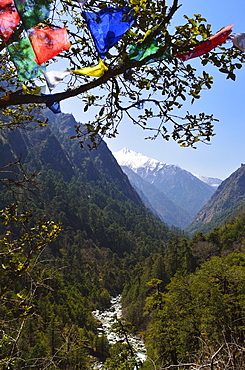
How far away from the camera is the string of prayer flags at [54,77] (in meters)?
2.38

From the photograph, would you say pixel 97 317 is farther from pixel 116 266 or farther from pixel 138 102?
pixel 138 102

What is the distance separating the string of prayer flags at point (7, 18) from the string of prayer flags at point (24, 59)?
0.10 metres

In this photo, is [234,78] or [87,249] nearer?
[234,78]

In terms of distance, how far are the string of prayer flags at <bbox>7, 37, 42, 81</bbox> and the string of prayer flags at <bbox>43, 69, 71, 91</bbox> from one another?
9 centimetres

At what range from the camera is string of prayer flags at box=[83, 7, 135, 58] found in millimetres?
2201

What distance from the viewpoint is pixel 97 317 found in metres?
50.3

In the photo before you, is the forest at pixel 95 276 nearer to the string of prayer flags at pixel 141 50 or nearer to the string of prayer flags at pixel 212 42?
the string of prayer flags at pixel 141 50

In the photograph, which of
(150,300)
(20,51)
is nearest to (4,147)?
(150,300)

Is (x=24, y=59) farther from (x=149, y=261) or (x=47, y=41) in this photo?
(x=149, y=261)

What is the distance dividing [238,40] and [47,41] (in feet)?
5.98

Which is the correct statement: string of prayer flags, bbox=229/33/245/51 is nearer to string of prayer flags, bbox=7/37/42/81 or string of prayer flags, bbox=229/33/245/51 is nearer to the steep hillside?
string of prayer flags, bbox=7/37/42/81

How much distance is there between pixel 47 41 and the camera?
2.29 meters

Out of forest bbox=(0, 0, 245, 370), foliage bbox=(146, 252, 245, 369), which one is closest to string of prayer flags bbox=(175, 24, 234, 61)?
forest bbox=(0, 0, 245, 370)

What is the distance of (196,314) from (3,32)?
18.1 meters
